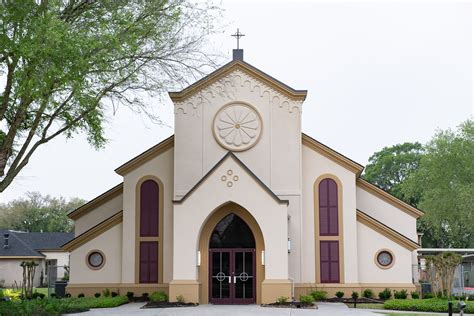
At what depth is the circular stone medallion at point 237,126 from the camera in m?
31.1

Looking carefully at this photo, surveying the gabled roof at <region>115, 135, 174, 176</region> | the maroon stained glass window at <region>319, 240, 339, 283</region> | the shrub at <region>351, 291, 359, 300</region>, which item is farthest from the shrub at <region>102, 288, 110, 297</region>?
the shrub at <region>351, 291, 359, 300</region>

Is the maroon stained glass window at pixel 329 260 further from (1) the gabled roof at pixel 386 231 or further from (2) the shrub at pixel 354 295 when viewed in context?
(1) the gabled roof at pixel 386 231

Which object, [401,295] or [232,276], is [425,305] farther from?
[232,276]

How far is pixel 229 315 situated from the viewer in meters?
23.0

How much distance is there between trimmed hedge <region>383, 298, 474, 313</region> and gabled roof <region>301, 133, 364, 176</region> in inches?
267

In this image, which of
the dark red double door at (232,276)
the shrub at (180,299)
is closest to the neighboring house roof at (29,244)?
the dark red double door at (232,276)

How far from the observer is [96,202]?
3422 cm

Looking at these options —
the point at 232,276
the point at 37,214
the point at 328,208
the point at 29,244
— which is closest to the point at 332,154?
the point at 328,208

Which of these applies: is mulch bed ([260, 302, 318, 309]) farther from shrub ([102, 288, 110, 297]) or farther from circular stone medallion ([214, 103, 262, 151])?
shrub ([102, 288, 110, 297])

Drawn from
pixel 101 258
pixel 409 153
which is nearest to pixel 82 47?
pixel 101 258

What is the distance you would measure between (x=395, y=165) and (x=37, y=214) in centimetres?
4422

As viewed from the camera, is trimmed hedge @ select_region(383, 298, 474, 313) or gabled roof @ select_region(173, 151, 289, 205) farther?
gabled roof @ select_region(173, 151, 289, 205)

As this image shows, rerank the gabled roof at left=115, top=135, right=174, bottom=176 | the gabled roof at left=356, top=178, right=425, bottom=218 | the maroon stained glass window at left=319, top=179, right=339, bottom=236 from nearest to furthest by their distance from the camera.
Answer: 1. the maroon stained glass window at left=319, top=179, right=339, bottom=236
2. the gabled roof at left=115, top=135, right=174, bottom=176
3. the gabled roof at left=356, top=178, right=425, bottom=218

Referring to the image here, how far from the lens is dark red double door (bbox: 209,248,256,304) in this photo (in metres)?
29.4
